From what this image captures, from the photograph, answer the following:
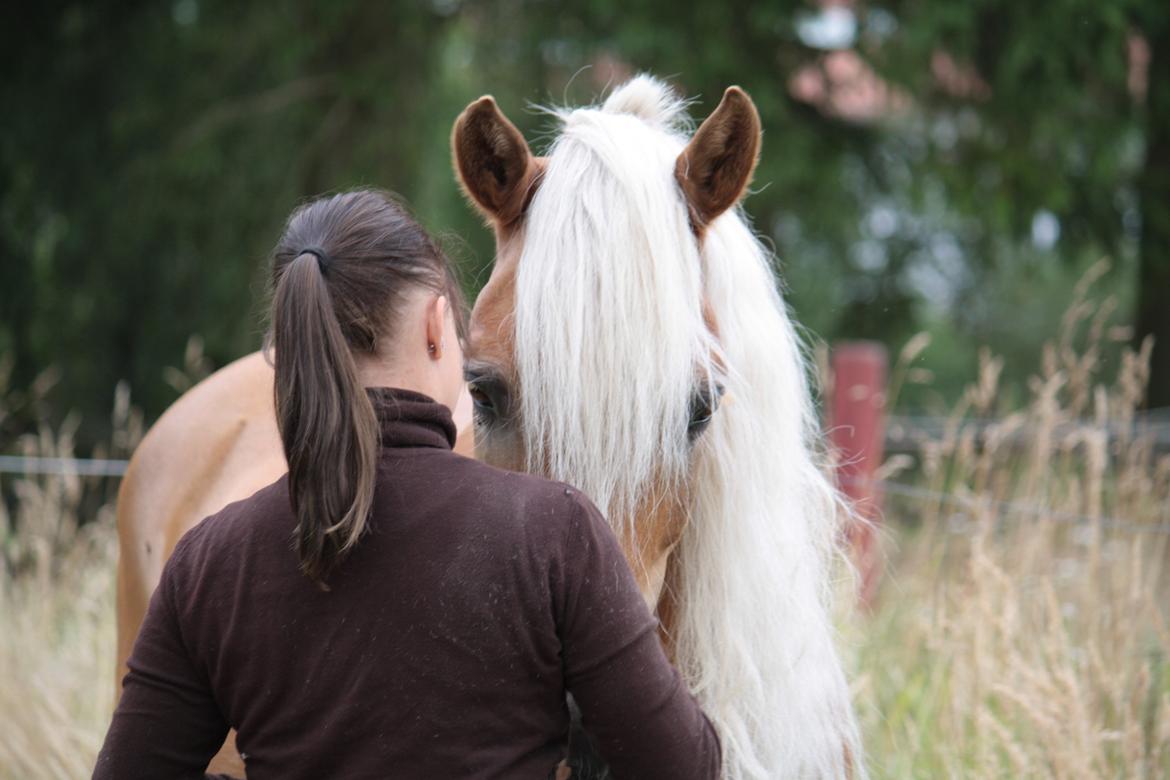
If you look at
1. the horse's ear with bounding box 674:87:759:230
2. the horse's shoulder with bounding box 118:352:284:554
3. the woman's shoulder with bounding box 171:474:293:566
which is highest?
the horse's ear with bounding box 674:87:759:230

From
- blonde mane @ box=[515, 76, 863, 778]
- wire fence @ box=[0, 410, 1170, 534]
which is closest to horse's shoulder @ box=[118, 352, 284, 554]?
wire fence @ box=[0, 410, 1170, 534]

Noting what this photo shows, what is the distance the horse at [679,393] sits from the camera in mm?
1660

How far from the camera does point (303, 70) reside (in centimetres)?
807

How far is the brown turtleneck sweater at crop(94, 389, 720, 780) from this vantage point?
1304mm

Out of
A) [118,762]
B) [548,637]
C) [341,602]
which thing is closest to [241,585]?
[341,602]

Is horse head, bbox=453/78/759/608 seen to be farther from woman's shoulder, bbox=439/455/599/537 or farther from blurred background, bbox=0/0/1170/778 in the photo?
blurred background, bbox=0/0/1170/778

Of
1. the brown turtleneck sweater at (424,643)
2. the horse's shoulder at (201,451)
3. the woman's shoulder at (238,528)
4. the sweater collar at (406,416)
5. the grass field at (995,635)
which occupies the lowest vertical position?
the grass field at (995,635)

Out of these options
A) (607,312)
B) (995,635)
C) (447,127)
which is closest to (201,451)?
(607,312)

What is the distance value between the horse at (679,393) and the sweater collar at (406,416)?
28 cm

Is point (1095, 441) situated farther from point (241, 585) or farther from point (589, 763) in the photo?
point (241, 585)

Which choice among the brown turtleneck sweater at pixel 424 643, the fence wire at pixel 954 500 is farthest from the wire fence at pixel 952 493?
the brown turtleneck sweater at pixel 424 643

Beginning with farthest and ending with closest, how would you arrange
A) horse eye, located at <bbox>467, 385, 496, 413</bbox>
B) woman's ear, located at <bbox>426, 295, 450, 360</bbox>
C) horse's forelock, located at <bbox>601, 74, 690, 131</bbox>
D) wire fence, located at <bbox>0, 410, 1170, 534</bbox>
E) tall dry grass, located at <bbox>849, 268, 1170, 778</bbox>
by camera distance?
1. wire fence, located at <bbox>0, 410, 1170, 534</bbox>
2. tall dry grass, located at <bbox>849, 268, 1170, 778</bbox>
3. horse's forelock, located at <bbox>601, 74, 690, 131</bbox>
4. horse eye, located at <bbox>467, 385, 496, 413</bbox>
5. woman's ear, located at <bbox>426, 295, 450, 360</bbox>

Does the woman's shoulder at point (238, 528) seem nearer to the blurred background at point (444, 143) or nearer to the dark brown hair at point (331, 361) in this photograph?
the dark brown hair at point (331, 361)

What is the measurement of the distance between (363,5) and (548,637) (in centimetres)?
716
